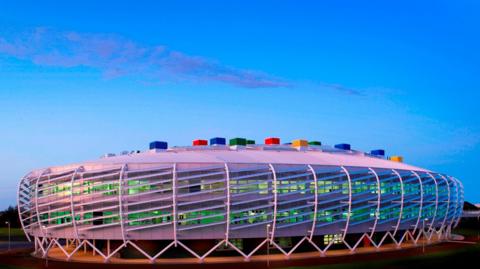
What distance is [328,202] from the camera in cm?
Answer: 6450

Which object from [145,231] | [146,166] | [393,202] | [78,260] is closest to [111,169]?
[146,166]

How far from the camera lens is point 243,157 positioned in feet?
220

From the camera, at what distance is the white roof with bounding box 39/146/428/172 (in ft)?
209

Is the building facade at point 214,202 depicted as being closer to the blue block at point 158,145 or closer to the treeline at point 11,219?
the blue block at point 158,145

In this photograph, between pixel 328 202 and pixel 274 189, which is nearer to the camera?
pixel 274 189

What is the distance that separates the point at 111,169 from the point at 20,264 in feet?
51.6

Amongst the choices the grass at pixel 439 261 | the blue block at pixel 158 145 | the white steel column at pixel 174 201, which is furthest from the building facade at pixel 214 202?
the grass at pixel 439 261

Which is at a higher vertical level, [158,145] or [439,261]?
[158,145]

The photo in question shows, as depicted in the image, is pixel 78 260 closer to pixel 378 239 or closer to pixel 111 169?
pixel 111 169

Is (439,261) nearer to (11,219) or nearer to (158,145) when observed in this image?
(158,145)

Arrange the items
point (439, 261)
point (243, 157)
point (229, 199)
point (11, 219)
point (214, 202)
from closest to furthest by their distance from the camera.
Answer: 1. point (439, 261)
2. point (229, 199)
3. point (214, 202)
4. point (243, 157)
5. point (11, 219)

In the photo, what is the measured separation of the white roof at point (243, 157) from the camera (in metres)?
63.7

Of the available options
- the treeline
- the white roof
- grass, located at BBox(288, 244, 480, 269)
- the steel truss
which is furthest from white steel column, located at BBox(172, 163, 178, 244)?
the treeline

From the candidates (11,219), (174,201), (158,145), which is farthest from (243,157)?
(11,219)
